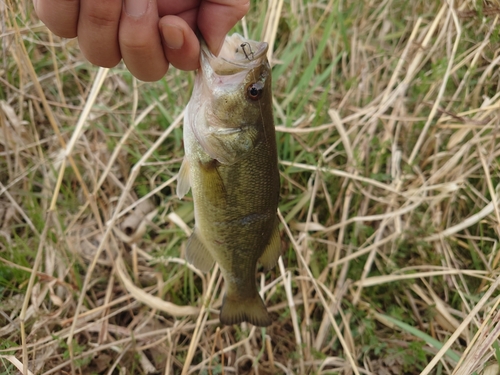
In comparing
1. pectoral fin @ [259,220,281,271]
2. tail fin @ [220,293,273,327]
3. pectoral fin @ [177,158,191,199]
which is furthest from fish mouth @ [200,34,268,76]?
tail fin @ [220,293,273,327]

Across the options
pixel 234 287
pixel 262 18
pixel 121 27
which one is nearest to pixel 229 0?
pixel 121 27

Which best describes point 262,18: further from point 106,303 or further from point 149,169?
point 106,303

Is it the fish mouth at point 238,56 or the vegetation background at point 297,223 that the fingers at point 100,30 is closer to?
the fish mouth at point 238,56

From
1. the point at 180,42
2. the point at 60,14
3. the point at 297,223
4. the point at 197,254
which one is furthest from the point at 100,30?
the point at 297,223

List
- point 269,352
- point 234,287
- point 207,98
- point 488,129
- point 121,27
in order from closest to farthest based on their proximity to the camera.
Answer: point 121,27 < point 207,98 < point 234,287 < point 269,352 < point 488,129

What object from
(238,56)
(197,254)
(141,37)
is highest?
(141,37)

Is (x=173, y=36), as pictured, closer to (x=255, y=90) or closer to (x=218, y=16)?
(x=218, y=16)
